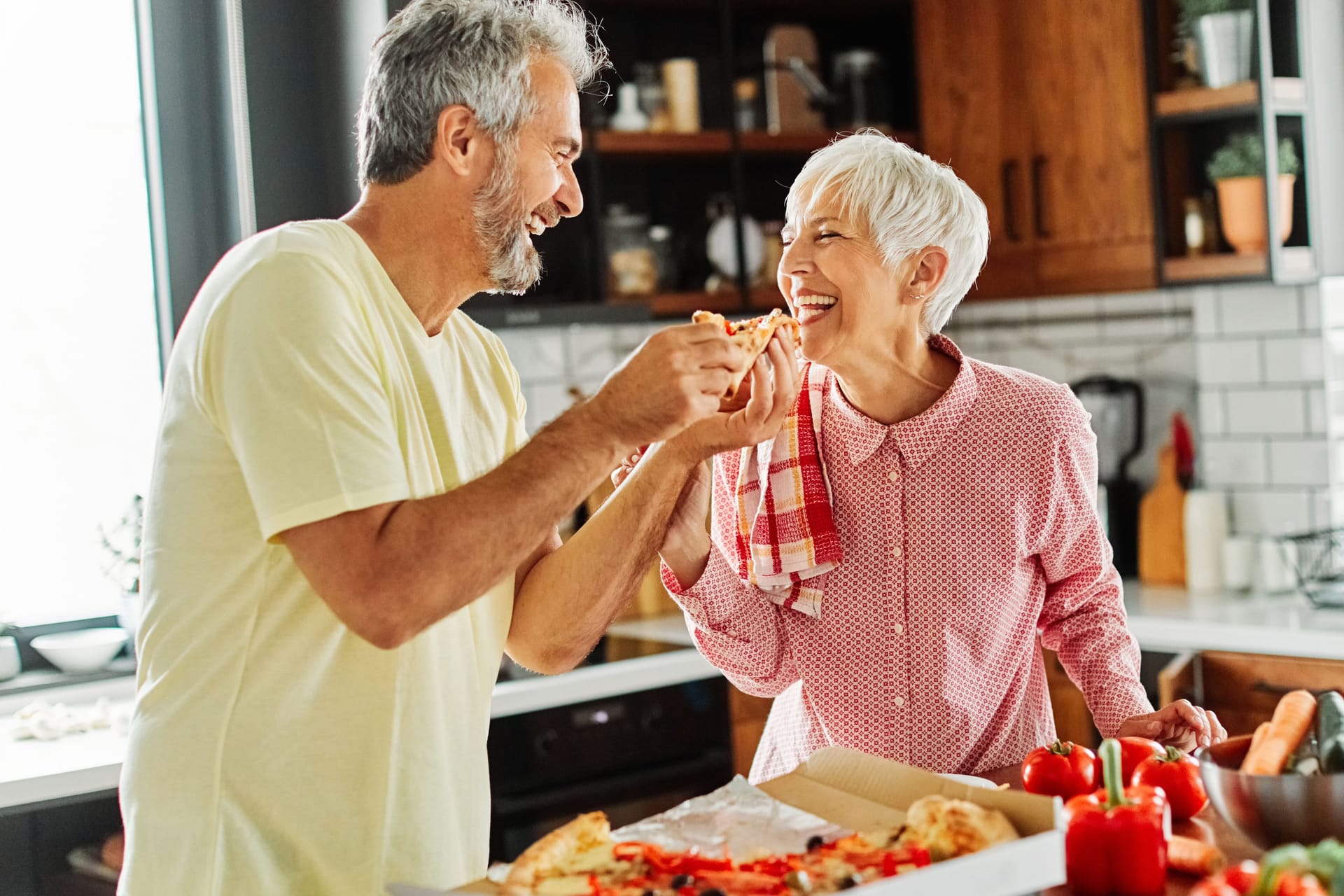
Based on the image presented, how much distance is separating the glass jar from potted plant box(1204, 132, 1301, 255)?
1.37 m

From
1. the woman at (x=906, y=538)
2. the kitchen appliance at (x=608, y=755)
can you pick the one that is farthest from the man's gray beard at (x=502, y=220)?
the kitchen appliance at (x=608, y=755)

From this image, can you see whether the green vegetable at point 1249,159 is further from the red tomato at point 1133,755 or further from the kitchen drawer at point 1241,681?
the red tomato at point 1133,755

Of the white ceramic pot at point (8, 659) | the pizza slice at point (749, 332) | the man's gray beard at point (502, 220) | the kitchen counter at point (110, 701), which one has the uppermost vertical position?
the man's gray beard at point (502, 220)

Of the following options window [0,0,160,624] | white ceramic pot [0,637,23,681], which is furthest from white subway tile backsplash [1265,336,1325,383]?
white ceramic pot [0,637,23,681]

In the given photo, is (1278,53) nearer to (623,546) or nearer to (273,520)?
(623,546)

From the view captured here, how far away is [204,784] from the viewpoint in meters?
1.38

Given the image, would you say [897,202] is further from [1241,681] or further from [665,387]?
[1241,681]

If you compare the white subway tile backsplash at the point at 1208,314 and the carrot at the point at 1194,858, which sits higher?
the white subway tile backsplash at the point at 1208,314

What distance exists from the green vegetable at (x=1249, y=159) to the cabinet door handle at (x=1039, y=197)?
1.60ft

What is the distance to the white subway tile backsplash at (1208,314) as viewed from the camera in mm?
3609

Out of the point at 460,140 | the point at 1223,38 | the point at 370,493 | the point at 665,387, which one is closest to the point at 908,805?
the point at 665,387

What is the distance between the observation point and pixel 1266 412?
3.53m

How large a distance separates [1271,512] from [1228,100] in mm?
1018

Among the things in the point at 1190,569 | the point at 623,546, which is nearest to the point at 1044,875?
the point at 623,546
